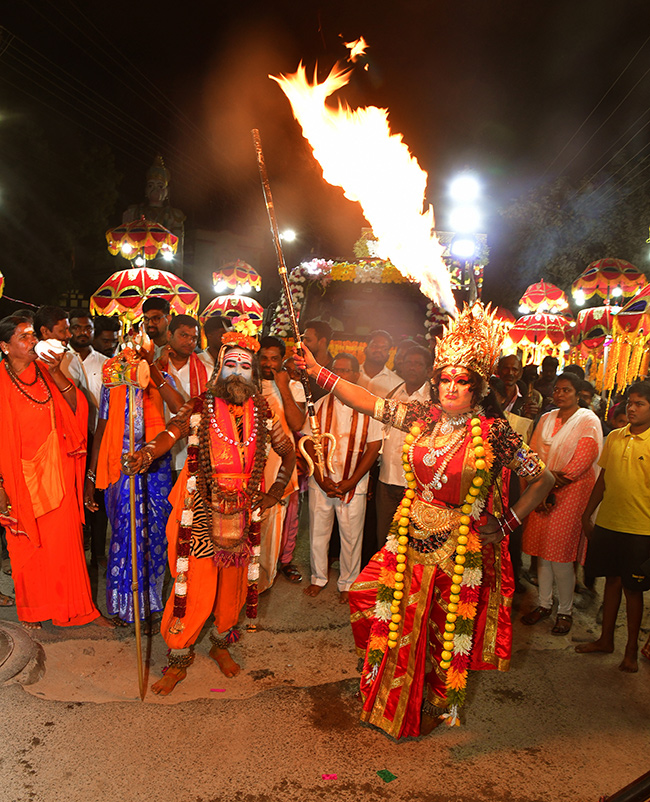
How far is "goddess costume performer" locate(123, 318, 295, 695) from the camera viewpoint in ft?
12.1

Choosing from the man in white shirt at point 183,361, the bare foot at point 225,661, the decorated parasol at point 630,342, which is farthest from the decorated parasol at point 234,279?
the bare foot at point 225,661

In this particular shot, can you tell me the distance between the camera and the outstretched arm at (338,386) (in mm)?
3602

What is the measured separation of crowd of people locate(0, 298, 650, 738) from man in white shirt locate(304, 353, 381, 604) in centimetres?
2

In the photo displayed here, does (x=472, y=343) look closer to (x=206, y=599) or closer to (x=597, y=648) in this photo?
(x=206, y=599)

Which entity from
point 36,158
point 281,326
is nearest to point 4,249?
point 36,158

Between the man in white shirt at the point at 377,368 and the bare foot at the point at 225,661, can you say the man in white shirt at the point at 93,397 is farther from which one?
the man in white shirt at the point at 377,368

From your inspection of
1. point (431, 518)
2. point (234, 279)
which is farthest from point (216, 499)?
point (234, 279)

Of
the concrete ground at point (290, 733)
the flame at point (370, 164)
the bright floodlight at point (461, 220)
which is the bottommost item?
the concrete ground at point (290, 733)

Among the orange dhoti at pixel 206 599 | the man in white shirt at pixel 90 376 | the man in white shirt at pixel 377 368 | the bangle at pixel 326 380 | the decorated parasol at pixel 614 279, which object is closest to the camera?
the bangle at pixel 326 380

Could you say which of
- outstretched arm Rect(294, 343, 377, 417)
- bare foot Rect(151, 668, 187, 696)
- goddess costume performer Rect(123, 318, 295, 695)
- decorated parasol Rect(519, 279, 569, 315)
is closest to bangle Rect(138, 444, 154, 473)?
goddess costume performer Rect(123, 318, 295, 695)

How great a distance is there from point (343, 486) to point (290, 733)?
218 cm

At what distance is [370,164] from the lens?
442 centimetres

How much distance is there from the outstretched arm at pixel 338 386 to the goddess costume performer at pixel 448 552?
9.6 inches

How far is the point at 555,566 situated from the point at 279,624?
239 cm
